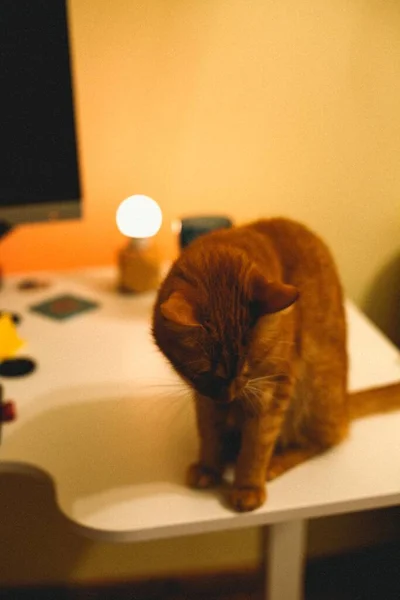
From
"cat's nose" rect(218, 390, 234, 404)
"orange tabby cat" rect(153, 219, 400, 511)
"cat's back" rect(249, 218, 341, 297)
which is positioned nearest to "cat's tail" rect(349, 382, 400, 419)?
"orange tabby cat" rect(153, 219, 400, 511)

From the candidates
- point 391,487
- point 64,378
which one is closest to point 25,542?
point 64,378

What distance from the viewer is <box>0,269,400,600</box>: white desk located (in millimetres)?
697

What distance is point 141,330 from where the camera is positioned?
1101 mm

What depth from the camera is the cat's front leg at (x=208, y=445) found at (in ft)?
2.42

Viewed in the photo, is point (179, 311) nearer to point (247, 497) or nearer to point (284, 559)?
point (247, 497)

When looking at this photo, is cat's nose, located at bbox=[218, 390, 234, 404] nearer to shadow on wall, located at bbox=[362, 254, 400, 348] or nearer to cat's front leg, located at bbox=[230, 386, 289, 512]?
cat's front leg, located at bbox=[230, 386, 289, 512]

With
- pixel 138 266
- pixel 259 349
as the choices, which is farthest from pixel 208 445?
pixel 138 266

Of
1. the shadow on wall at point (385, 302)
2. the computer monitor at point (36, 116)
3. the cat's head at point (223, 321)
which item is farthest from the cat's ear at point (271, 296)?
the computer monitor at point (36, 116)

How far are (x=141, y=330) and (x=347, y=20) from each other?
0.62 m

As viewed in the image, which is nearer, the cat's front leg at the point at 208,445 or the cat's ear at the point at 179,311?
the cat's ear at the point at 179,311

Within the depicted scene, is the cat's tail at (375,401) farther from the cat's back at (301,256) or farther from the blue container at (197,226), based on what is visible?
the blue container at (197,226)

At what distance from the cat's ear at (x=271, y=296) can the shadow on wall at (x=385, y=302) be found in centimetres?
51

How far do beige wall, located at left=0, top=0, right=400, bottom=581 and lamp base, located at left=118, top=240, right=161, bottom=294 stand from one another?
0.50 feet

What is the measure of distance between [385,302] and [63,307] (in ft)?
2.05
